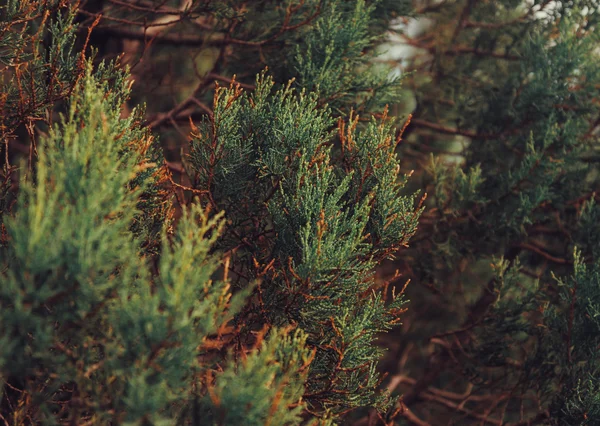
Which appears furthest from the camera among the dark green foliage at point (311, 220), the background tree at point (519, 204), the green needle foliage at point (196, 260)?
the background tree at point (519, 204)

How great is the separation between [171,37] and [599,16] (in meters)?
4.35

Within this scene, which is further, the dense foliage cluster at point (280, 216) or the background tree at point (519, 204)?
the background tree at point (519, 204)

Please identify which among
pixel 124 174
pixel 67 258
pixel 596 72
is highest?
pixel 124 174

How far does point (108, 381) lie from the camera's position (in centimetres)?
234

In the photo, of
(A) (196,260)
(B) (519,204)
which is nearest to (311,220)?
(A) (196,260)

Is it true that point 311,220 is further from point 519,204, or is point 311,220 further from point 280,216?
point 519,204

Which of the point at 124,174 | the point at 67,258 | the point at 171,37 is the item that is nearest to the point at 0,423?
the point at 67,258

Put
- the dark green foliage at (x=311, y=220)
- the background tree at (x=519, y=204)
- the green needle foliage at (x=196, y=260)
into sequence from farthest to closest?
the background tree at (x=519, y=204), the dark green foliage at (x=311, y=220), the green needle foliage at (x=196, y=260)

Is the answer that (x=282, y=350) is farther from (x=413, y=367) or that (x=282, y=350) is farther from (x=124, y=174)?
(x=413, y=367)

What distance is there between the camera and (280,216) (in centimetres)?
321

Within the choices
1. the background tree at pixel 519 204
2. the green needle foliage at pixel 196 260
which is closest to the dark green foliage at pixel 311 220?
the green needle foliage at pixel 196 260

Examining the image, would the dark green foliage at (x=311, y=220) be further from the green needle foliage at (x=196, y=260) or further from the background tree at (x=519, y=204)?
the background tree at (x=519, y=204)

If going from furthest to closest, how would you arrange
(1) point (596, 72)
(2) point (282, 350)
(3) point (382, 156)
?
(1) point (596, 72)
(3) point (382, 156)
(2) point (282, 350)

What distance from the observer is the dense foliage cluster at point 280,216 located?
2.29m
